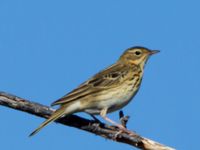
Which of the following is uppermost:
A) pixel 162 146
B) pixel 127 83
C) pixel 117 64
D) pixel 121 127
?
pixel 117 64

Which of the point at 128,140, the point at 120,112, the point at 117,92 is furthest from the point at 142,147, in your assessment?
the point at 117,92

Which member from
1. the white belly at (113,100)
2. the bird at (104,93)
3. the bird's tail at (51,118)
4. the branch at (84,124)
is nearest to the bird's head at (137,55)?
the bird at (104,93)

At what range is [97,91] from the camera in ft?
31.8

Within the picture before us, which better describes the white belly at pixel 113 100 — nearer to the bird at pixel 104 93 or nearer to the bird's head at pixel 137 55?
the bird at pixel 104 93

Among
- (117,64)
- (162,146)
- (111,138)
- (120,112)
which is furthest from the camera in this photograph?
(117,64)

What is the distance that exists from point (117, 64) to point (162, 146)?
3690mm

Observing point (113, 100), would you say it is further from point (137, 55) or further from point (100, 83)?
point (137, 55)

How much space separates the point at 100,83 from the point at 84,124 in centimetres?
169

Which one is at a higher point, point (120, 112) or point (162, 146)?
point (120, 112)

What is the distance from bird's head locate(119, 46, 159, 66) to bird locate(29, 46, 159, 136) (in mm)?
110

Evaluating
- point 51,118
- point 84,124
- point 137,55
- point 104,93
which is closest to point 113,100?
point 104,93

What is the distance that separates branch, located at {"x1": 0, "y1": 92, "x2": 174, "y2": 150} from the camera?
7.76 meters

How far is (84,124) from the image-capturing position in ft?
27.4

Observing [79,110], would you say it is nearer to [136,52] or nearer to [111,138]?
[111,138]
